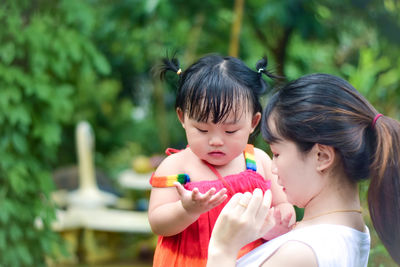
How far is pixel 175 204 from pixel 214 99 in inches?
13.0

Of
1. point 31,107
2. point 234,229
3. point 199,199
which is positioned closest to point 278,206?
point 199,199

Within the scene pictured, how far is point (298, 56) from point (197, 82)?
482cm

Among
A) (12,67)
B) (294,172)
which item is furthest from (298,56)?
(294,172)

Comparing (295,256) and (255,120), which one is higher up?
(255,120)

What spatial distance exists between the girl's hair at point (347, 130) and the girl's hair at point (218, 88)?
0.95ft

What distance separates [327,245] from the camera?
1.41 metres

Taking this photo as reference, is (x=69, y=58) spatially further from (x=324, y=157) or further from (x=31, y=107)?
(x=324, y=157)

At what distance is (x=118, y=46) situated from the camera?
7750 millimetres

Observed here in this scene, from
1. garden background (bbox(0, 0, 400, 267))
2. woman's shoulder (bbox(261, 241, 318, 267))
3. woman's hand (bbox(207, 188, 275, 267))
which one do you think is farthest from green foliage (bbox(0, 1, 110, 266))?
woman's shoulder (bbox(261, 241, 318, 267))

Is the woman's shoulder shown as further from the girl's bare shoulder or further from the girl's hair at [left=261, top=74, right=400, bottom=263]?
the girl's bare shoulder

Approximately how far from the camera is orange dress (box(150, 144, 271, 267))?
1.87m

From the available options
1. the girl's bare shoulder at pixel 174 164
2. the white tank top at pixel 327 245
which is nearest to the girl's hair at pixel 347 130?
the white tank top at pixel 327 245

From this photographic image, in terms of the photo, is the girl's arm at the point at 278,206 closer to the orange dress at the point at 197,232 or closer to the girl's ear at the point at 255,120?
the orange dress at the point at 197,232

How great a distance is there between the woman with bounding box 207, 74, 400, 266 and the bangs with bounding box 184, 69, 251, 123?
0.26 meters
